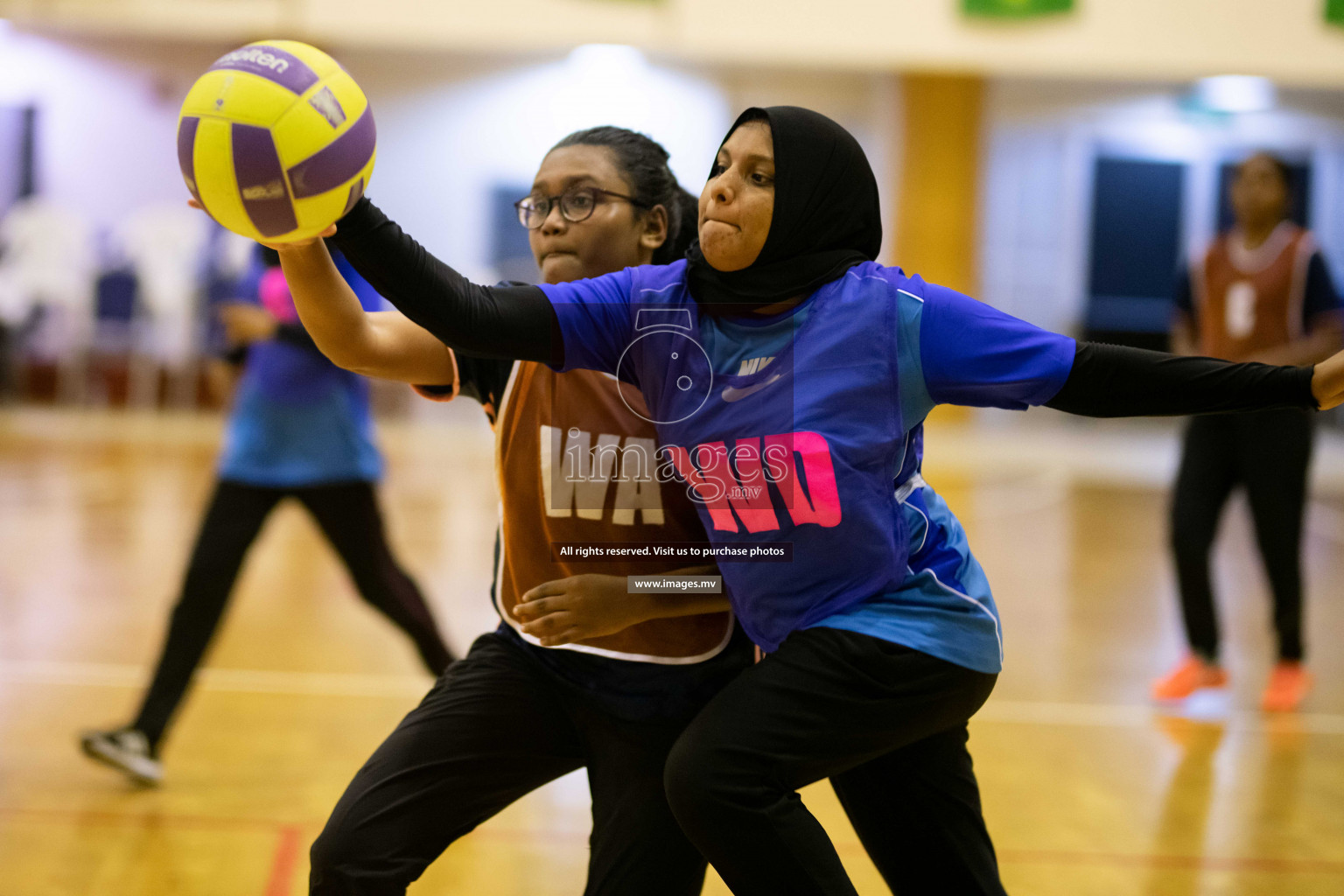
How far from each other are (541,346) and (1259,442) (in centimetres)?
325

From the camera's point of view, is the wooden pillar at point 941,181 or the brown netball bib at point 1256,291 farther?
the wooden pillar at point 941,181

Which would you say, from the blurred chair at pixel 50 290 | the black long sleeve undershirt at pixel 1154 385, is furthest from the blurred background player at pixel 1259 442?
the blurred chair at pixel 50 290

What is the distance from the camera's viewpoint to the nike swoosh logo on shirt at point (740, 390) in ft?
5.61

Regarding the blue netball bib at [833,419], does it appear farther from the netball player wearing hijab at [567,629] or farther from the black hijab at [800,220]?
the netball player wearing hijab at [567,629]

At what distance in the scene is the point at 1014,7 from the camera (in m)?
5.07

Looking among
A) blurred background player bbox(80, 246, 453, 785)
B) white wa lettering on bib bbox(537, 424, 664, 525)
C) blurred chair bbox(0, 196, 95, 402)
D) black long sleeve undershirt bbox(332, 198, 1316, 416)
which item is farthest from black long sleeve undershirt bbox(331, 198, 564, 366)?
blurred chair bbox(0, 196, 95, 402)

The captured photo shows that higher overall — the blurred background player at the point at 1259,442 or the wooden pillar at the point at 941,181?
the wooden pillar at the point at 941,181

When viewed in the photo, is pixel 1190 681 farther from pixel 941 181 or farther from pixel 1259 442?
pixel 941 181

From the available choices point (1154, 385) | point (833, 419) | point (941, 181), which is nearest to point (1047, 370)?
point (1154, 385)

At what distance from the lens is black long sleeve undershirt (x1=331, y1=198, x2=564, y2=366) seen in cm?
160

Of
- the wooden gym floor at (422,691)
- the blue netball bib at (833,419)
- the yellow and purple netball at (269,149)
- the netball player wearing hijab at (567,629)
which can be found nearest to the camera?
the yellow and purple netball at (269,149)

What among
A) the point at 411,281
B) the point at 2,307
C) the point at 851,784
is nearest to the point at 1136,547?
the point at 851,784

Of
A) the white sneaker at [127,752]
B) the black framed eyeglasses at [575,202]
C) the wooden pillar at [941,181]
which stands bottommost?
the white sneaker at [127,752]

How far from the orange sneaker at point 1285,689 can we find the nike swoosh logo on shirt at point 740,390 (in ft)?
11.2
